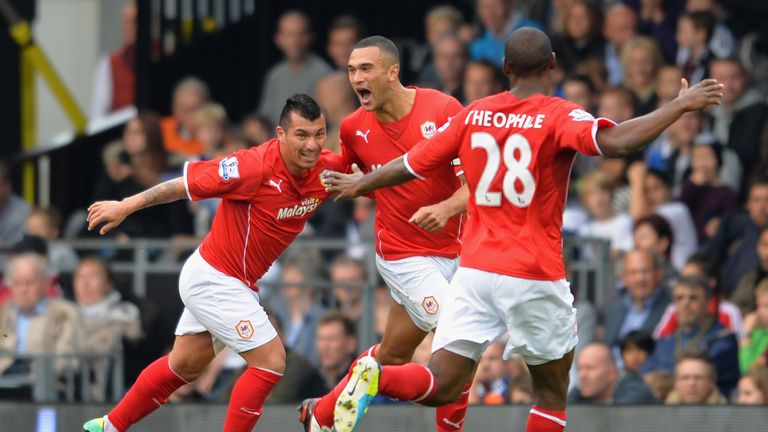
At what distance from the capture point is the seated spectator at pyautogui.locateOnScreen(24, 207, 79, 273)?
13.5m

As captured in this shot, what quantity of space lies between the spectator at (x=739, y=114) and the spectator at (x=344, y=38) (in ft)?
11.0

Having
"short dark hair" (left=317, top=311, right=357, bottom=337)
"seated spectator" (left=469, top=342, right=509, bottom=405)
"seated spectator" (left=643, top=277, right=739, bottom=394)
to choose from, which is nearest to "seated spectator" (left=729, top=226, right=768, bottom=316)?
"seated spectator" (left=643, top=277, right=739, bottom=394)

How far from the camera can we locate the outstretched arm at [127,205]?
8523 mm

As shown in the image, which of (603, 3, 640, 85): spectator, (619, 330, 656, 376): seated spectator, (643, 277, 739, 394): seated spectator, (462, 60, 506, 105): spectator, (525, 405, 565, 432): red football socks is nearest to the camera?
(525, 405, 565, 432): red football socks

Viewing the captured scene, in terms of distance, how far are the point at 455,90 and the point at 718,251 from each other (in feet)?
9.19

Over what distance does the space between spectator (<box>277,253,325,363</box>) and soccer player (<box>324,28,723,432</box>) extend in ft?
13.8

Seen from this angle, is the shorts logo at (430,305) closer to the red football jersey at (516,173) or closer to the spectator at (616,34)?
the red football jersey at (516,173)

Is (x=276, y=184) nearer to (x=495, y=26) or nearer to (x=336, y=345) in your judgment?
(x=336, y=345)

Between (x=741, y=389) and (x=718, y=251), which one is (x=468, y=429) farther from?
(x=718, y=251)

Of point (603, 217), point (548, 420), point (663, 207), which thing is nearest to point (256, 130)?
point (603, 217)

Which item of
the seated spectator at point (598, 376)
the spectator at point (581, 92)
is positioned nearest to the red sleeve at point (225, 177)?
the seated spectator at point (598, 376)

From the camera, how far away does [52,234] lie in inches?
553

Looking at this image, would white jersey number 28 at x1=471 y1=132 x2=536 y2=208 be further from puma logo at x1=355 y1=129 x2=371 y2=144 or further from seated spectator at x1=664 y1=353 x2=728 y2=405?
seated spectator at x1=664 y1=353 x2=728 y2=405

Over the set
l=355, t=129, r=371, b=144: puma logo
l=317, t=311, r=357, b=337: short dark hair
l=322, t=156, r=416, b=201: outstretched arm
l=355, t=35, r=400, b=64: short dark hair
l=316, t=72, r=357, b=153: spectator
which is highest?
l=316, t=72, r=357, b=153: spectator
